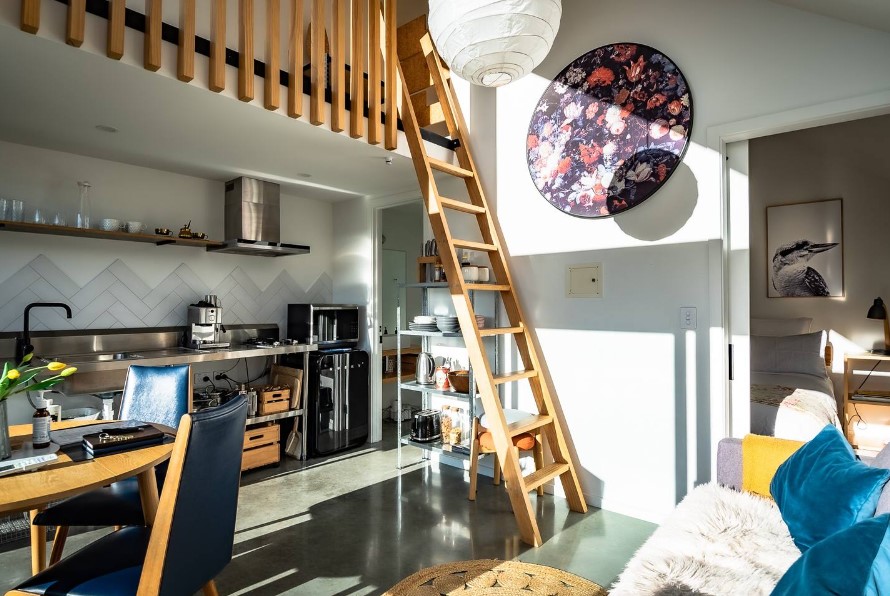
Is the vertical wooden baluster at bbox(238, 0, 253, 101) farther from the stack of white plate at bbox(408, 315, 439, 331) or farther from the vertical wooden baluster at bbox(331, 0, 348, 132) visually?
the stack of white plate at bbox(408, 315, 439, 331)

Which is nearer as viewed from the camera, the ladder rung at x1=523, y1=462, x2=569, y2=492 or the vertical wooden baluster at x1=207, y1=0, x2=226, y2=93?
the vertical wooden baluster at x1=207, y1=0, x2=226, y2=93

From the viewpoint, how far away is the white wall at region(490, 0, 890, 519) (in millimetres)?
2406

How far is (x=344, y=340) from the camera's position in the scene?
4.45 meters

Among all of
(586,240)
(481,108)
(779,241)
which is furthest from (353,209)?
(779,241)

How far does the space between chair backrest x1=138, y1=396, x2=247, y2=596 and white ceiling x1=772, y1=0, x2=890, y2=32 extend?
2838 mm

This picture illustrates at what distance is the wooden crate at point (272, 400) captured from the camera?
12.6ft

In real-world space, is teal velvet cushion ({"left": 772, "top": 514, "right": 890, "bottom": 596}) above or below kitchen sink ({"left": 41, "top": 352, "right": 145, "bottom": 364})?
below

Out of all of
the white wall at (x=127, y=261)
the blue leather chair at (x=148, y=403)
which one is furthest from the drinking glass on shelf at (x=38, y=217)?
the blue leather chair at (x=148, y=403)

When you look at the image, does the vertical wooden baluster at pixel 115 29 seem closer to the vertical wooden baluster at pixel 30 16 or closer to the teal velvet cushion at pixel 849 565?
the vertical wooden baluster at pixel 30 16

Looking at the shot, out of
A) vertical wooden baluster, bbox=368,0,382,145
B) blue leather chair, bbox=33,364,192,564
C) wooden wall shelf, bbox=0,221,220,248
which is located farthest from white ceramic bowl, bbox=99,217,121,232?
vertical wooden baluster, bbox=368,0,382,145

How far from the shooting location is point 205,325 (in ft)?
12.5

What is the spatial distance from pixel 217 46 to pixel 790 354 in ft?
15.5

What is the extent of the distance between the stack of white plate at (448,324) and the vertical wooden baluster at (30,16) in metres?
2.50

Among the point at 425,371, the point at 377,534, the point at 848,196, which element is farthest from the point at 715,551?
the point at 848,196
